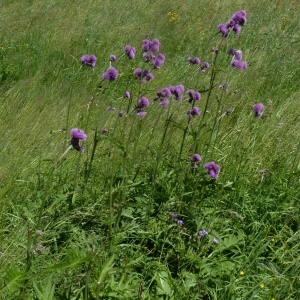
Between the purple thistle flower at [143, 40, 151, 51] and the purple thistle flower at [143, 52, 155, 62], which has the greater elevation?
the purple thistle flower at [143, 40, 151, 51]

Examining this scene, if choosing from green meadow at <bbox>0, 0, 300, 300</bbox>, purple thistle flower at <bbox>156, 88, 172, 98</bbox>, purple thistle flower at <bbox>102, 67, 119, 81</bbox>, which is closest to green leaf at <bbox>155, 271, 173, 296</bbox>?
green meadow at <bbox>0, 0, 300, 300</bbox>

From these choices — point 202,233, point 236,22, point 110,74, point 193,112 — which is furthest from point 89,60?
point 202,233

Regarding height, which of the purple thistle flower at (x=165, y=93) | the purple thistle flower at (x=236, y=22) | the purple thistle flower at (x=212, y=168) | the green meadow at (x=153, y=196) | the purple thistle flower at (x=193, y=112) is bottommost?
the green meadow at (x=153, y=196)

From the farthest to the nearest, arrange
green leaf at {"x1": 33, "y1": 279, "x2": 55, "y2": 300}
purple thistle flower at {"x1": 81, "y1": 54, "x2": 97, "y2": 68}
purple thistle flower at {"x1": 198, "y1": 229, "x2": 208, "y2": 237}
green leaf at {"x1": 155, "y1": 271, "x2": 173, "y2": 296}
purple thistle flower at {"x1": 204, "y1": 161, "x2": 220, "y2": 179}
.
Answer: purple thistle flower at {"x1": 81, "y1": 54, "x2": 97, "y2": 68} → purple thistle flower at {"x1": 204, "y1": 161, "x2": 220, "y2": 179} → purple thistle flower at {"x1": 198, "y1": 229, "x2": 208, "y2": 237} → green leaf at {"x1": 155, "y1": 271, "x2": 173, "y2": 296} → green leaf at {"x1": 33, "y1": 279, "x2": 55, "y2": 300}

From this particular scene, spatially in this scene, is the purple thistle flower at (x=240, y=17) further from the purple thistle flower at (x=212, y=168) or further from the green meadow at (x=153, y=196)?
the purple thistle flower at (x=212, y=168)

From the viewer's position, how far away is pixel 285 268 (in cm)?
228

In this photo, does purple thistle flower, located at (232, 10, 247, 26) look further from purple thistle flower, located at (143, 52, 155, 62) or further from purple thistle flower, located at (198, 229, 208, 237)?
purple thistle flower, located at (198, 229, 208, 237)

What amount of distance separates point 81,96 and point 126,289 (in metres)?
3.51

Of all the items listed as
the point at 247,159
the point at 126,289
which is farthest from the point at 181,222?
the point at 247,159

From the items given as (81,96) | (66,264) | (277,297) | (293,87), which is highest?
(66,264)

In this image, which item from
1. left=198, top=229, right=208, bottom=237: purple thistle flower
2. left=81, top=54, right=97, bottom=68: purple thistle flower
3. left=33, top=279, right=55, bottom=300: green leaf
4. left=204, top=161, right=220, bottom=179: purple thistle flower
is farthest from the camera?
left=81, top=54, right=97, bottom=68: purple thistle flower

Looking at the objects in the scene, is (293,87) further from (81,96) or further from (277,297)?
(277,297)

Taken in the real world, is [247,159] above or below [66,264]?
below

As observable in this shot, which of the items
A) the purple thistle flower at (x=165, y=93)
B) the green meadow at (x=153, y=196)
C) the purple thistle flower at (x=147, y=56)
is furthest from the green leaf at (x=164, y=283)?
the purple thistle flower at (x=147, y=56)
